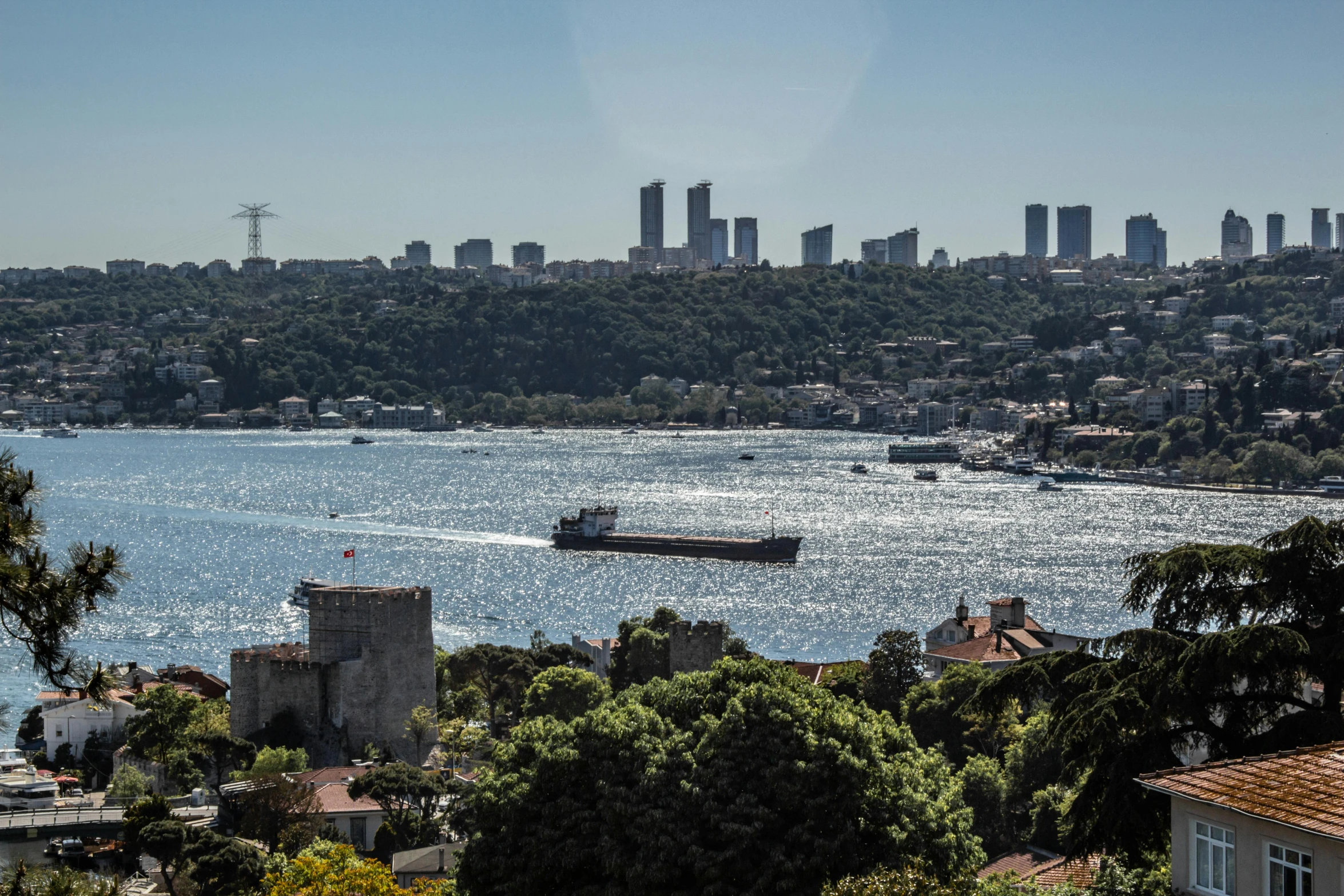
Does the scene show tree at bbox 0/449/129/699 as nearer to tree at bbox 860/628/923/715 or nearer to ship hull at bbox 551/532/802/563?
tree at bbox 860/628/923/715

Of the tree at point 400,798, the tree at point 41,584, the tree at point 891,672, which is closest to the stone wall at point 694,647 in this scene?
the tree at point 891,672

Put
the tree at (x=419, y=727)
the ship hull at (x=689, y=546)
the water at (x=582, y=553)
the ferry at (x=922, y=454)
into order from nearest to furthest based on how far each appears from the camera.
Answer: the tree at (x=419, y=727) < the water at (x=582, y=553) < the ship hull at (x=689, y=546) < the ferry at (x=922, y=454)

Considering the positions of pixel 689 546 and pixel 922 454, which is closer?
pixel 689 546

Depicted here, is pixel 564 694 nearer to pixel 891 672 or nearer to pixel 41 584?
pixel 891 672

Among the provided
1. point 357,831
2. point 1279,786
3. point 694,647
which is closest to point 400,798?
point 357,831

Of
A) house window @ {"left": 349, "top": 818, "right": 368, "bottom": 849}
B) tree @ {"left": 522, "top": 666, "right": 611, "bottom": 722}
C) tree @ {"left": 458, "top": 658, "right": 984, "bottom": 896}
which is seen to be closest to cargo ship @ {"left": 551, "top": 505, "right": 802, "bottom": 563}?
tree @ {"left": 522, "top": 666, "right": 611, "bottom": 722}

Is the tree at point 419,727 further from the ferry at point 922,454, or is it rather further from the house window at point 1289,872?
the ferry at point 922,454

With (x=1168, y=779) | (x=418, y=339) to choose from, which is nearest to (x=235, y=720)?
(x=1168, y=779)
